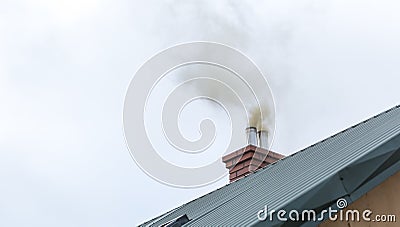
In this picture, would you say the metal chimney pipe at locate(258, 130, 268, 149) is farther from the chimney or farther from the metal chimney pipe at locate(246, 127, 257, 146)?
the chimney

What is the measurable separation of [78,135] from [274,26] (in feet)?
20.1

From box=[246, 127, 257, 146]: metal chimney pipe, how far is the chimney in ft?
0.66

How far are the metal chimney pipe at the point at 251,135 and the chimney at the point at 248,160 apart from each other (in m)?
0.20

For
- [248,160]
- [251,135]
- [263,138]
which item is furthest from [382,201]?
[263,138]

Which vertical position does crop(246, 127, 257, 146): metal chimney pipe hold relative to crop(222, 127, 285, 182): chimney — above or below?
above

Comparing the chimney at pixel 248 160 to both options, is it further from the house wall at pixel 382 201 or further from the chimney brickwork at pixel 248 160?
the house wall at pixel 382 201

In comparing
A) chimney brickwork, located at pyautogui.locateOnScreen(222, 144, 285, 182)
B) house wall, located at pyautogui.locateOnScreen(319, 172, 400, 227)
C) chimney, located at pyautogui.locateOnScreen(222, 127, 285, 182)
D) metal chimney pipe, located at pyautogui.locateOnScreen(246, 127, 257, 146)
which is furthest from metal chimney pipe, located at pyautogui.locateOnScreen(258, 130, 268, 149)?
house wall, located at pyautogui.locateOnScreen(319, 172, 400, 227)

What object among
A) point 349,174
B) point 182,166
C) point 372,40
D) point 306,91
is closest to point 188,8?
point 306,91

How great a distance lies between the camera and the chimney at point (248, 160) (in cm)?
779

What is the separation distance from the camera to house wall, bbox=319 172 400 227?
3.30m

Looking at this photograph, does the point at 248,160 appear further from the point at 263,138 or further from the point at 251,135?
the point at 263,138

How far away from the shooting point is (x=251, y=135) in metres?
9.06

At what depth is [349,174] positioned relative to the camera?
2951mm

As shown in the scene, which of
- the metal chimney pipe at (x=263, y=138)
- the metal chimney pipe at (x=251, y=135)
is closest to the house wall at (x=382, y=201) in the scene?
the metal chimney pipe at (x=251, y=135)
